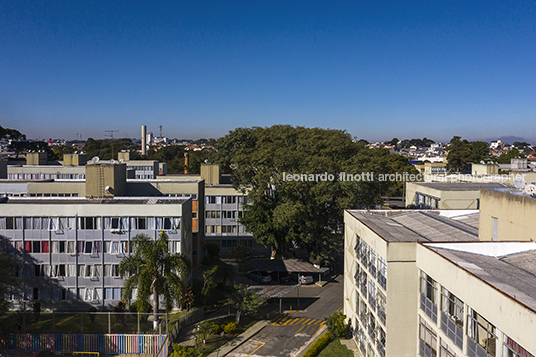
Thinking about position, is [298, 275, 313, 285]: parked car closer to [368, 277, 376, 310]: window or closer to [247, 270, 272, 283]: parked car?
[247, 270, 272, 283]: parked car

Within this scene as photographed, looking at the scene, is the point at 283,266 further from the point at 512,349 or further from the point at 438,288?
the point at 512,349

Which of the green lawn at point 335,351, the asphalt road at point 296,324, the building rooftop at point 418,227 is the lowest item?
the asphalt road at point 296,324

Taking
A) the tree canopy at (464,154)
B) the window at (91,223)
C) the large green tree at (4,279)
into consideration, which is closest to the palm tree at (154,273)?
the window at (91,223)

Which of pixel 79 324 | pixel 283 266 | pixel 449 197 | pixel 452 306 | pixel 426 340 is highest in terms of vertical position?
pixel 449 197

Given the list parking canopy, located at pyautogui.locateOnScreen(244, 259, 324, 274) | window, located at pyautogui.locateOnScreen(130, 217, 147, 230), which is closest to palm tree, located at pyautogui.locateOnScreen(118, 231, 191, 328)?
window, located at pyautogui.locateOnScreen(130, 217, 147, 230)

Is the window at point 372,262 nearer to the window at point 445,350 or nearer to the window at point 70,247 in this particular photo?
the window at point 445,350

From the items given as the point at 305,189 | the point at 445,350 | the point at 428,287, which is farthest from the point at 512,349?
the point at 305,189
